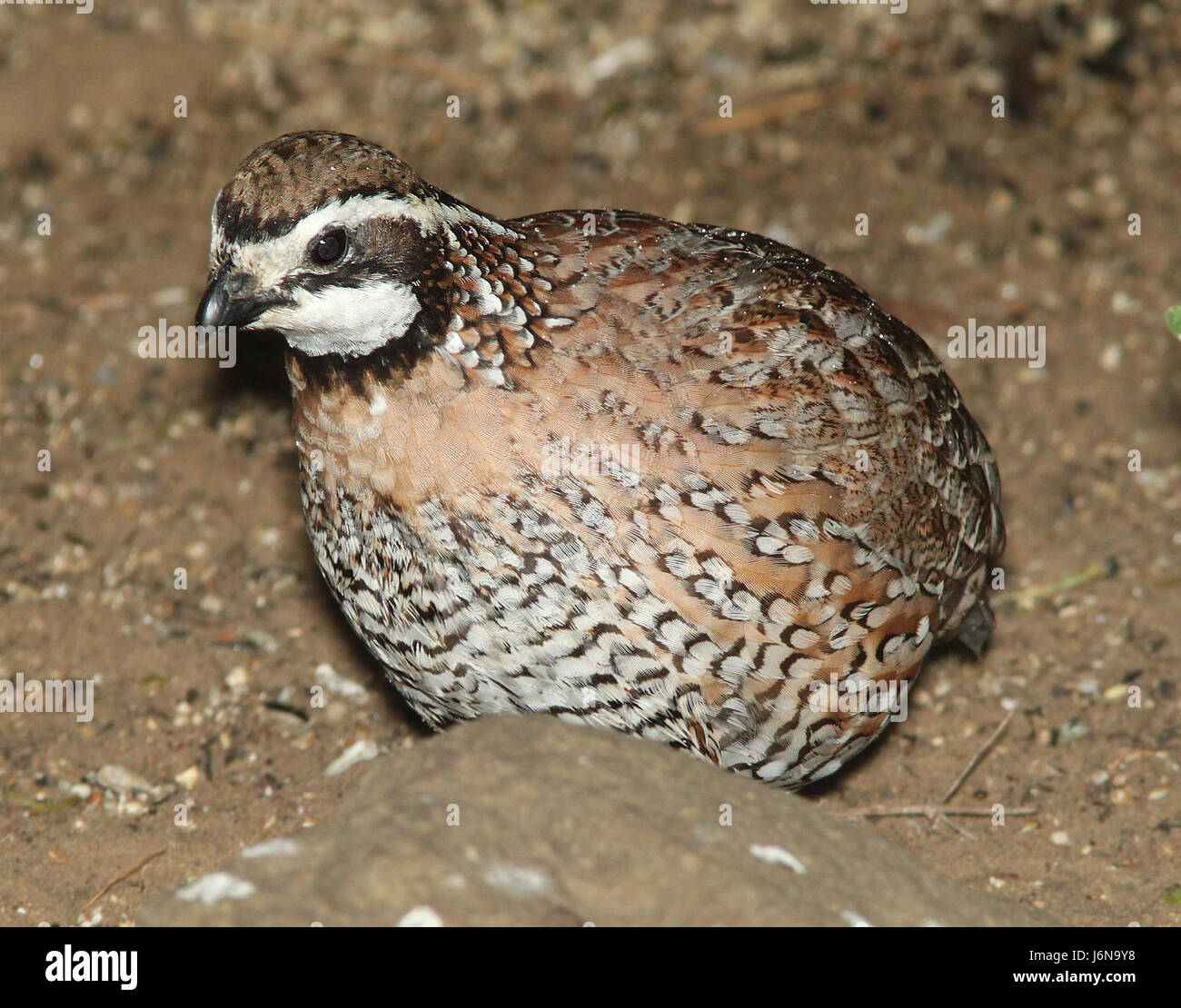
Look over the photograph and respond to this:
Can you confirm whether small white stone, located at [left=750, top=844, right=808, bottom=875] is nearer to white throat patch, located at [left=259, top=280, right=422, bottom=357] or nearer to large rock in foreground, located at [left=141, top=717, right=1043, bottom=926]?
large rock in foreground, located at [left=141, top=717, right=1043, bottom=926]

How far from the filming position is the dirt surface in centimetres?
505

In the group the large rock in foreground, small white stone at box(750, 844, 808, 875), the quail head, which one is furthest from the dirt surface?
small white stone at box(750, 844, 808, 875)

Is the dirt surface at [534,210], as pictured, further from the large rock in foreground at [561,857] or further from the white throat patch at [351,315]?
the white throat patch at [351,315]

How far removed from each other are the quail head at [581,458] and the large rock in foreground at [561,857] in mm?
437

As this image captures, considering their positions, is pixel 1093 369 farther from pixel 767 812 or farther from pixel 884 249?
pixel 767 812

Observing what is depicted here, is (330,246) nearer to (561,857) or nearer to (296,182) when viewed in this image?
(296,182)

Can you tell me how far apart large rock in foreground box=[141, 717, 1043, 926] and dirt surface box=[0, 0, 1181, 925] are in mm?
1348

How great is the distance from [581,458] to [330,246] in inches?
33.8

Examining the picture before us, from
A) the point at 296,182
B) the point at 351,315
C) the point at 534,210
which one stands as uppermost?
the point at 534,210

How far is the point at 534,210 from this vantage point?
25.0ft

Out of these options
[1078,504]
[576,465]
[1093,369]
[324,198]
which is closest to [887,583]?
[576,465]

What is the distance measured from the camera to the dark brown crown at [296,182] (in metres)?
3.70

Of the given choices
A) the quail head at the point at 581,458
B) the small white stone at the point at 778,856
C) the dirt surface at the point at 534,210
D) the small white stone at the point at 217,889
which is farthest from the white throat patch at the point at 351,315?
the dirt surface at the point at 534,210

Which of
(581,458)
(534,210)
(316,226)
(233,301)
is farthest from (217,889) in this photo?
(534,210)
